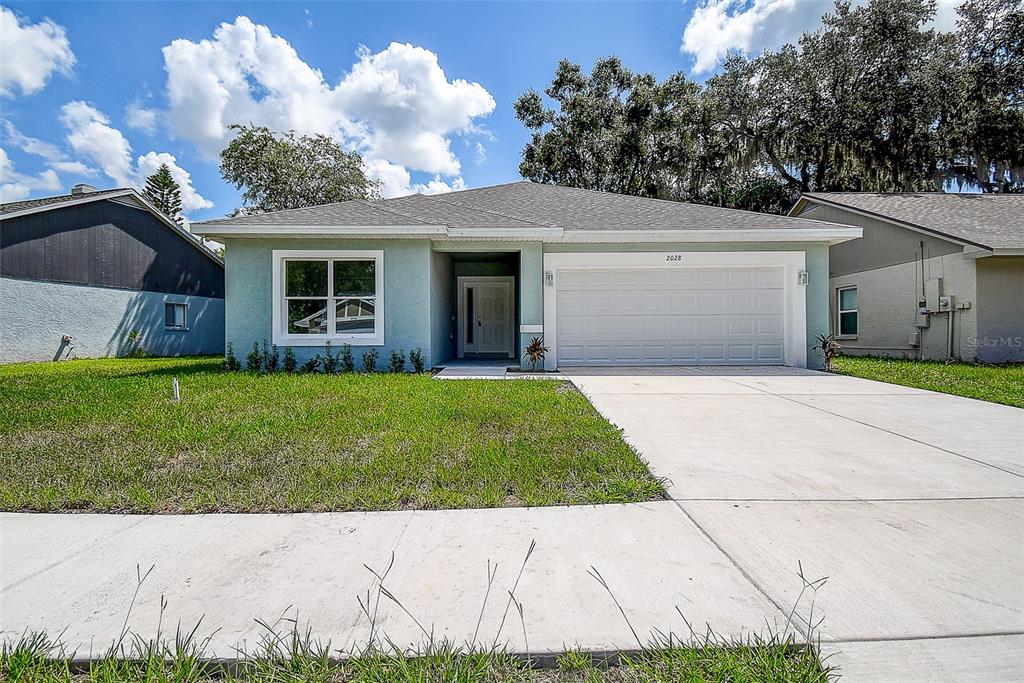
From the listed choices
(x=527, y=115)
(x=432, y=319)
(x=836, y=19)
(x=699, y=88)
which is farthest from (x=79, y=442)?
(x=836, y=19)

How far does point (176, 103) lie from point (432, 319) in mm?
15139

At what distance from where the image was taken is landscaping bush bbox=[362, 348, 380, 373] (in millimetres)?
8977

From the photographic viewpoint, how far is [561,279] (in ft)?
33.1

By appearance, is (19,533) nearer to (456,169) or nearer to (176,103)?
(176,103)

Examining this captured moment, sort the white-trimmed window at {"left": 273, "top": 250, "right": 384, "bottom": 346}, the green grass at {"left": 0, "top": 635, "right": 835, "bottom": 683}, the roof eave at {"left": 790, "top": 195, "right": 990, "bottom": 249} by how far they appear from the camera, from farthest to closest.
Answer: the roof eave at {"left": 790, "top": 195, "right": 990, "bottom": 249}, the white-trimmed window at {"left": 273, "top": 250, "right": 384, "bottom": 346}, the green grass at {"left": 0, "top": 635, "right": 835, "bottom": 683}

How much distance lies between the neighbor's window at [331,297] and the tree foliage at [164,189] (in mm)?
39381

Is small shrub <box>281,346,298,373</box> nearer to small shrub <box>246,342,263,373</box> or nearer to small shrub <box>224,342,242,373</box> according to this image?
small shrub <box>246,342,263,373</box>

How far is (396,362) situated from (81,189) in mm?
14355

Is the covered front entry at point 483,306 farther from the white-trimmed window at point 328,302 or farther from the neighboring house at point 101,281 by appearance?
the neighboring house at point 101,281

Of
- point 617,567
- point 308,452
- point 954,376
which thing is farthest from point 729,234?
point 308,452

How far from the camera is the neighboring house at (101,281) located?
12359 mm

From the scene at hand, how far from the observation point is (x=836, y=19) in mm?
18750

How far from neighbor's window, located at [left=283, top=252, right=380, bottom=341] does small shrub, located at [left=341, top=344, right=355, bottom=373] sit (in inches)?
8.1

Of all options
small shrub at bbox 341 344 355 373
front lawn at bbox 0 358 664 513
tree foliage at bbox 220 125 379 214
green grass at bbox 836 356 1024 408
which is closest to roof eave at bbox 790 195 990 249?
green grass at bbox 836 356 1024 408
